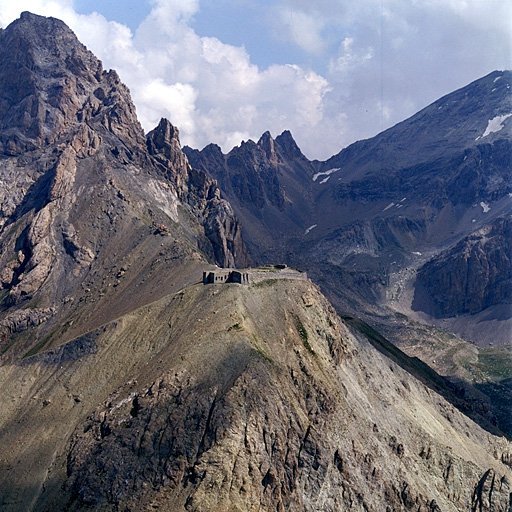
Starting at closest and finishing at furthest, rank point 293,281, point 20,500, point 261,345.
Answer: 1. point 20,500
2. point 261,345
3. point 293,281

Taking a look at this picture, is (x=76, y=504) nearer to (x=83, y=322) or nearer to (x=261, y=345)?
(x=261, y=345)

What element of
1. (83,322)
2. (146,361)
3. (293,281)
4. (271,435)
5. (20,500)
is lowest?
(20,500)

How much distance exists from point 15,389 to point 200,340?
55.9 metres

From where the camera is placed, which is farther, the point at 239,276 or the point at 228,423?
the point at 239,276

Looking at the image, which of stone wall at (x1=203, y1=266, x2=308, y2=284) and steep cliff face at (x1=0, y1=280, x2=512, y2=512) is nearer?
steep cliff face at (x1=0, y1=280, x2=512, y2=512)

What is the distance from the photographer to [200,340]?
13538cm

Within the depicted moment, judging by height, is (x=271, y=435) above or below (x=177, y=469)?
above

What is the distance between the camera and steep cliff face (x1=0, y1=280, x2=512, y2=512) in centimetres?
11200

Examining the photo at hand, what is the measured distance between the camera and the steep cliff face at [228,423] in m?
112

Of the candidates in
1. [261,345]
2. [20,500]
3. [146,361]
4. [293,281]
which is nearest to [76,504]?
[20,500]

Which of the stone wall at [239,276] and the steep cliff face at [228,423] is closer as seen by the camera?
the steep cliff face at [228,423]

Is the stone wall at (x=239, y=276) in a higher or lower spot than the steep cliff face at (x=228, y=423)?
higher

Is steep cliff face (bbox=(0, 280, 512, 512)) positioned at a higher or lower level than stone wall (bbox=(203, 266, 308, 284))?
lower

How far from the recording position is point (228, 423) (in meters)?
114
